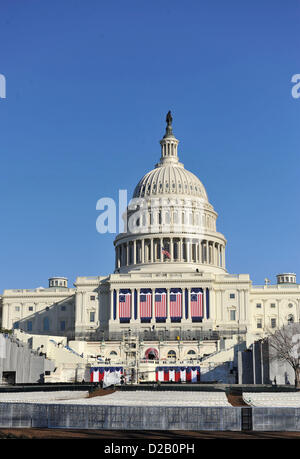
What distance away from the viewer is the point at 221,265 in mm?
173000

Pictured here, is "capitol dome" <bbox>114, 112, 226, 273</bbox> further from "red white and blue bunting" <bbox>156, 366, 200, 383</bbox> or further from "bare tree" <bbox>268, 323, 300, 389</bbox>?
"bare tree" <bbox>268, 323, 300, 389</bbox>

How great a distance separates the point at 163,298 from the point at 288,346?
5751 cm

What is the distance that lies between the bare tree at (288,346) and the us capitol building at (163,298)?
20926 millimetres

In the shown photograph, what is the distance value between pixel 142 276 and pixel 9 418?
386 feet

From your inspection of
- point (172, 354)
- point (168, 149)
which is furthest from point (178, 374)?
point (168, 149)

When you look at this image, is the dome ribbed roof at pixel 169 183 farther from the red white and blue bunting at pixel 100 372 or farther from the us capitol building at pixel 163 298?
the red white and blue bunting at pixel 100 372

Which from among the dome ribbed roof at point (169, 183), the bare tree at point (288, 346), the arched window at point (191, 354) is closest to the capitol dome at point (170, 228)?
the dome ribbed roof at point (169, 183)

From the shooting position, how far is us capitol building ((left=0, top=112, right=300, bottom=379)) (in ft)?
427

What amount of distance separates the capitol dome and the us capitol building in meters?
0.26

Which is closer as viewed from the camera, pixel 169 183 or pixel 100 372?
pixel 100 372

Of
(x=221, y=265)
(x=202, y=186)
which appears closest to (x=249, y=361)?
(x=221, y=265)

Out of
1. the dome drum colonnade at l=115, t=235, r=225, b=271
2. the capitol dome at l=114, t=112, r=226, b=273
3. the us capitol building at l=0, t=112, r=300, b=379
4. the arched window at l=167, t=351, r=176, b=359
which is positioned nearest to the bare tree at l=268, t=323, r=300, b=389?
the us capitol building at l=0, t=112, r=300, b=379

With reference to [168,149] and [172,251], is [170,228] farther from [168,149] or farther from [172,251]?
[168,149]

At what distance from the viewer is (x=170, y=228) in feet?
552
